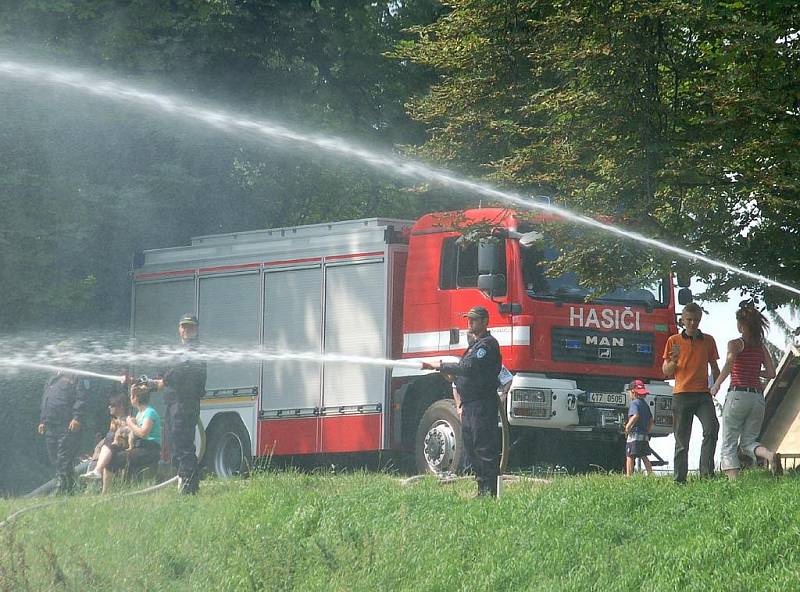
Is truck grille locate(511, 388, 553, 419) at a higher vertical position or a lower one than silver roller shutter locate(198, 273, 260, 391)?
lower

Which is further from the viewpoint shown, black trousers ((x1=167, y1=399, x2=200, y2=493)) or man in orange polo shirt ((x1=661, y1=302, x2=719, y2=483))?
black trousers ((x1=167, y1=399, x2=200, y2=493))

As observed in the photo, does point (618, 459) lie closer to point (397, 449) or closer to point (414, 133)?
point (397, 449)

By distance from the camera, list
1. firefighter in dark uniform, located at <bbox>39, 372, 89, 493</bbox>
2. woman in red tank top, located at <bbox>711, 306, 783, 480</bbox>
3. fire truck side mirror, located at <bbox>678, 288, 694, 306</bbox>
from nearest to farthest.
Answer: woman in red tank top, located at <bbox>711, 306, 783, 480</bbox> < firefighter in dark uniform, located at <bbox>39, 372, 89, 493</bbox> < fire truck side mirror, located at <bbox>678, 288, 694, 306</bbox>

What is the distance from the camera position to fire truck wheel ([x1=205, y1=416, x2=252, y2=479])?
20.0 meters

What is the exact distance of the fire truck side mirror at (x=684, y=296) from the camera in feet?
57.8

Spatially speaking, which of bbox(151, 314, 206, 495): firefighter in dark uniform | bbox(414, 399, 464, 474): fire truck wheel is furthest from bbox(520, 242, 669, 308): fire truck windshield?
bbox(151, 314, 206, 495): firefighter in dark uniform

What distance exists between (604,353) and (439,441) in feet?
6.97

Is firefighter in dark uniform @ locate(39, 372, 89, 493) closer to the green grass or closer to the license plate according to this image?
the green grass

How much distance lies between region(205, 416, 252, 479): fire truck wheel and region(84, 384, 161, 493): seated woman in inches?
127

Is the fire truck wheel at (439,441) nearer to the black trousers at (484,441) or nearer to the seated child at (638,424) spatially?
the seated child at (638,424)

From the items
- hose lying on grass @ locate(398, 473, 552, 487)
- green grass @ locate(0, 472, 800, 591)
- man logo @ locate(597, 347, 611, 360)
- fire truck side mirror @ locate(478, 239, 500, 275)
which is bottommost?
green grass @ locate(0, 472, 800, 591)

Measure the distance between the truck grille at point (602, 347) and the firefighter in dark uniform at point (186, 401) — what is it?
417 centimetres

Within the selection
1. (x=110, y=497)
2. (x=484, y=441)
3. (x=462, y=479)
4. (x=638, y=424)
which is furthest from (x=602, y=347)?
(x=110, y=497)

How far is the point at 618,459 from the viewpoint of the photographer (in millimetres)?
18812
